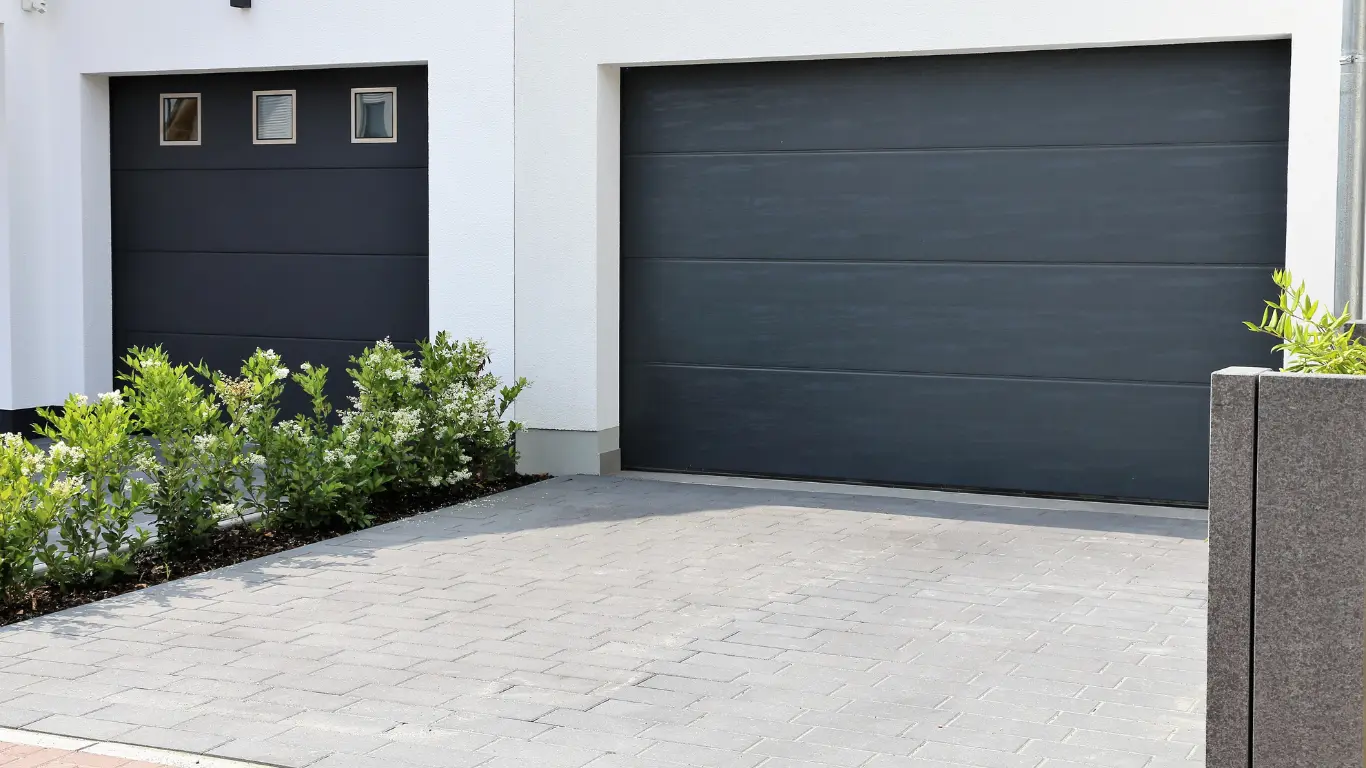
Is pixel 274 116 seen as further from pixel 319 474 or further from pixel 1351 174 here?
pixel 1351 174

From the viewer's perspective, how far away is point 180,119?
10.8 m

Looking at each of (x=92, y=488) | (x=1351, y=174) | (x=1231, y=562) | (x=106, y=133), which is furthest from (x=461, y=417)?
(x=1231, y=562)

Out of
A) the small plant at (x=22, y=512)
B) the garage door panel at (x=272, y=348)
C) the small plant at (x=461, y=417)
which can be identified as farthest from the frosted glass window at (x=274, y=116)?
the small plant at (x=22, y=512)

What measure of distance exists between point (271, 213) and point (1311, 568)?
8.42 m

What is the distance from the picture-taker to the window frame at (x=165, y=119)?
1072 cm

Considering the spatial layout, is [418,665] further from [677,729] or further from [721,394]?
[721,394]

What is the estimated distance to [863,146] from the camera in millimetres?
8930

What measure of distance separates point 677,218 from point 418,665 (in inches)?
187

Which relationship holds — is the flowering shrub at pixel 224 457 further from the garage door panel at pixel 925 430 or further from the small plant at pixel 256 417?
the garage door panel at pixel 925 430

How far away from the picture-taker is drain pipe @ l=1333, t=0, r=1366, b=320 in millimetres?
7102

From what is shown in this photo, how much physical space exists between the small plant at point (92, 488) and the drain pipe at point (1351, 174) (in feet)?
18.1

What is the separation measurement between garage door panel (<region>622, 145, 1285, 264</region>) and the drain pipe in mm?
764

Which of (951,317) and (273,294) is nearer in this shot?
(951,317)

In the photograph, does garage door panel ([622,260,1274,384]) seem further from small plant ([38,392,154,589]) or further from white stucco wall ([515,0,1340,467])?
small plant ([38,392,154,589])
